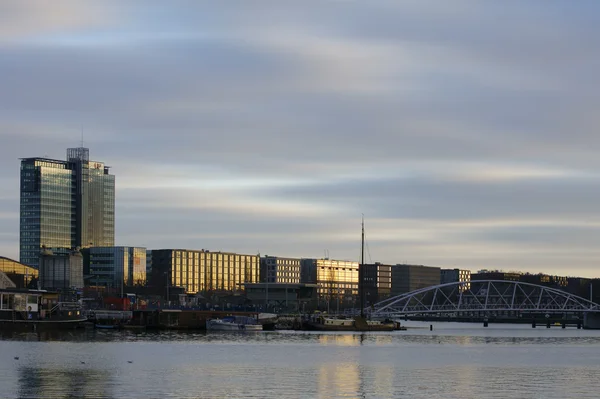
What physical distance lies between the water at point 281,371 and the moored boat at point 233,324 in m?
55.8

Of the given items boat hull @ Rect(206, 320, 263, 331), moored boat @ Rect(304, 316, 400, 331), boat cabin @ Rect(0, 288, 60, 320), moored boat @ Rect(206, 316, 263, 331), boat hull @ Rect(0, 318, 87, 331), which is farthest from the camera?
moored boat @ Rect(304, 316, 400, 331)

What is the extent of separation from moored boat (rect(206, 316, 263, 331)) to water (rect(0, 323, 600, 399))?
55.8 metres

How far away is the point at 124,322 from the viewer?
18438 cm

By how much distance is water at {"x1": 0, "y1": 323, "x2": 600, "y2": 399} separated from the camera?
67.7 meters

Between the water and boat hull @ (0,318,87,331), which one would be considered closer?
the water

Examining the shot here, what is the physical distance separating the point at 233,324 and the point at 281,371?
10286 centimetres

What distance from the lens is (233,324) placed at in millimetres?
186125

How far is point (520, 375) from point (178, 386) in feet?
91.2

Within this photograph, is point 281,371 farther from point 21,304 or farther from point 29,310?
point 29,310

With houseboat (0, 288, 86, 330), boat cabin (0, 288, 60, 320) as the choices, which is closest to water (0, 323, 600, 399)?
boat cabin (0, 288, 60, 320)

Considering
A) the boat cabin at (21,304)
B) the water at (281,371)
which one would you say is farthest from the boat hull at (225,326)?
the water at (281,371)

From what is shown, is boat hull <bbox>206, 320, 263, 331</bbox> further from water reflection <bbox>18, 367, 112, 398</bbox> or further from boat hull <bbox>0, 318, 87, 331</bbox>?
water reflection <bbox>18, 367, 112, 398</bbox>

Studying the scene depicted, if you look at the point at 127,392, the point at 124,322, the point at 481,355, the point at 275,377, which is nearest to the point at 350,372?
the point at 275,377

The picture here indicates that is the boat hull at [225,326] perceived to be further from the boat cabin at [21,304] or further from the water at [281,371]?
the water at [281,371]
